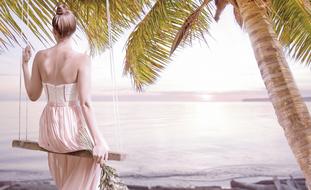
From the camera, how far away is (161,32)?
5562mm

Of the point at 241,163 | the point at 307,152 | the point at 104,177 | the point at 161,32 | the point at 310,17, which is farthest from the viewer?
the point at 241,163

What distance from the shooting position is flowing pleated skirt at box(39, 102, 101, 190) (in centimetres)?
210

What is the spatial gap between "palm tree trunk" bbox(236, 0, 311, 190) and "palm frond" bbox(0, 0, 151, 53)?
3.92 feet

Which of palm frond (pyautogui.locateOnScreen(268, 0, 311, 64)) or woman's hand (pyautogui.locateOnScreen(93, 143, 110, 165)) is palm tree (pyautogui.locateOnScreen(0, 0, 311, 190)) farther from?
woman's hand (pyautogui.locateOnScreen(93, 143, 110, 165))

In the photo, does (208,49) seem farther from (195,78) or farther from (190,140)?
(190,140)

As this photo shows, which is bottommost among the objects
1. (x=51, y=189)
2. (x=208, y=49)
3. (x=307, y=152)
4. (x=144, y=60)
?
(x=51, y=189)

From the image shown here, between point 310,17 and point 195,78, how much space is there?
387 cm

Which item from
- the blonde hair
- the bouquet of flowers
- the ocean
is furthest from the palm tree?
the ocean

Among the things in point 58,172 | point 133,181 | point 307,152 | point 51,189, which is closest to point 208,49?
point 133,181

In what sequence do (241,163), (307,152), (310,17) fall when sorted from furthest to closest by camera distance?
(241,163)
(310,17)
(307,152)

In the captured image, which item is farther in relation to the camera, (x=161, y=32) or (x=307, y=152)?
(x=161, y=32)

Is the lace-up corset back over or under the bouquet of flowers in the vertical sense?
over

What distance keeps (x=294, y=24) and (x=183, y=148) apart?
11.8 feet

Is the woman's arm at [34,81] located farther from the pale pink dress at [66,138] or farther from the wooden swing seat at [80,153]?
the wooden swing seat at [80,153]
